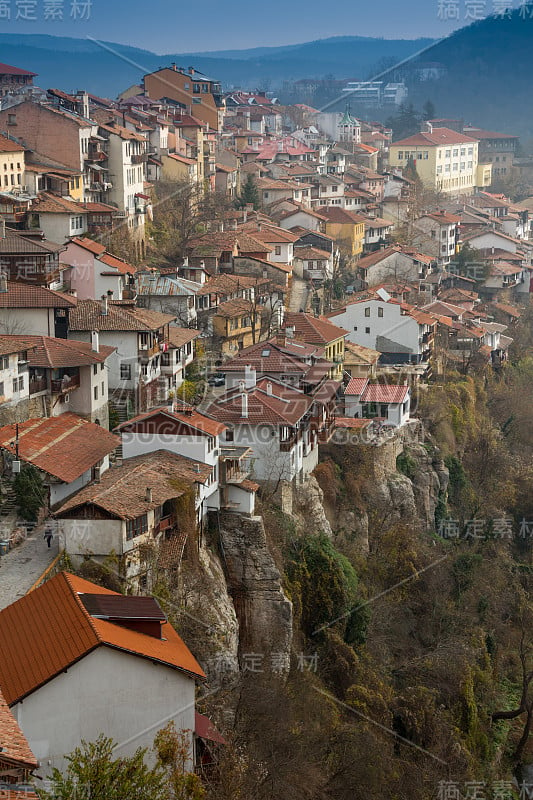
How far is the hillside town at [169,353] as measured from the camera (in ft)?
55.7

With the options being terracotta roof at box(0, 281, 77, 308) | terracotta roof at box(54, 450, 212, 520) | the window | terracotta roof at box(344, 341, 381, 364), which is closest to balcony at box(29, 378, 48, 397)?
terracotta roof at box(0, 281, 77, 308)

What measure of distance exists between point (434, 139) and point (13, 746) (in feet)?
281

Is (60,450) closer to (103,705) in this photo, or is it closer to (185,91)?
(103,705)

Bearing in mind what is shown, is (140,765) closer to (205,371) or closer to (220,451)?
(220,451)

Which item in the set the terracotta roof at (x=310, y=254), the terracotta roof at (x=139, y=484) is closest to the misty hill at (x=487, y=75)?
the terracotta roof at (x=310, y=254)

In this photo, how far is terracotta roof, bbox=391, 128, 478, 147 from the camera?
89.6 metres

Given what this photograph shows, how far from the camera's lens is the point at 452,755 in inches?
985

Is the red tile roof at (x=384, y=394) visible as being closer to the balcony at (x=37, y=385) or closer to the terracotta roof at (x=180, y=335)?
the terracotta roof at (x=180, y=335)

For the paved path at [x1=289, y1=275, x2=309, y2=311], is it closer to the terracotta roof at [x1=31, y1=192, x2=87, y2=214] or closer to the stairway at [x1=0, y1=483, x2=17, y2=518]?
the terracotta roof at [x1=31, y1=192, x2=87, y2=214]

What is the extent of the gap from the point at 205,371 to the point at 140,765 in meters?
22.6

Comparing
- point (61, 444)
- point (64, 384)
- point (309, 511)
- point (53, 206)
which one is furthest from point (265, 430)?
point (53, 206)

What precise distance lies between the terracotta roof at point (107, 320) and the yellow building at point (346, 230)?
28.0m

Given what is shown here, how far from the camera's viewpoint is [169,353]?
111 feet

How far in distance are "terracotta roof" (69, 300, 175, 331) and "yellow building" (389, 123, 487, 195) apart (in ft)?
190
